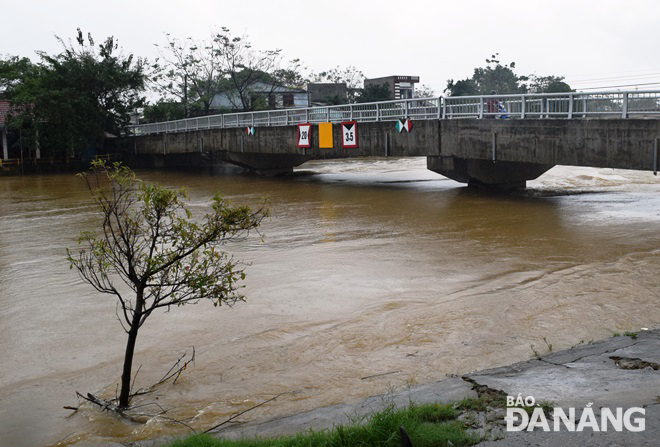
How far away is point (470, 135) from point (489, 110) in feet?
3.14

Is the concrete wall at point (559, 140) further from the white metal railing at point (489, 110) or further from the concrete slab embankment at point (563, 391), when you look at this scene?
the concrete slab embankment at point (563, 391)

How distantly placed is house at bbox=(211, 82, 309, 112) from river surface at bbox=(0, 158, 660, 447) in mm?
32891

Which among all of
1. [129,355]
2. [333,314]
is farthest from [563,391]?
[333,314]

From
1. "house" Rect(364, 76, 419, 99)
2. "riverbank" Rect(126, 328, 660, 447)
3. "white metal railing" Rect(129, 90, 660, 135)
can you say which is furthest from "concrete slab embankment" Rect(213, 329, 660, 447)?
"house" Rect(364, 76, 419, 99)

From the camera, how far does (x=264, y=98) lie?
50.8m

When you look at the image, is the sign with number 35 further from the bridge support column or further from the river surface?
the river surface

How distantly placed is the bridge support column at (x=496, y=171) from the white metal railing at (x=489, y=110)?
1827 mm

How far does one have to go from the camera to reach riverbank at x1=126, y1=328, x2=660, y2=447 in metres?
4.55

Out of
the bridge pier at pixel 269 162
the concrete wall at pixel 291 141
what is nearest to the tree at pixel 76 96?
the concrete wall at pixel 291 141

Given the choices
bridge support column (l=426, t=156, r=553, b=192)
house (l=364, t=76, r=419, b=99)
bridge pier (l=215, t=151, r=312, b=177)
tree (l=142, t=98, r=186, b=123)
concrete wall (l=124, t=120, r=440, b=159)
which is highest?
house (l=364, t=76, r=419, b=99)

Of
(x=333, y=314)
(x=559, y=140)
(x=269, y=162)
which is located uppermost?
(x=559, y=140)

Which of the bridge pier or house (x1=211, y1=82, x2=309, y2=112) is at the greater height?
house (x1=211, y1=82, x2=309, y2=112)

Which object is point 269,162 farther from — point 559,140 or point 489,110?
point 559,140

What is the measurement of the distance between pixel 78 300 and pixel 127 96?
36.0m
